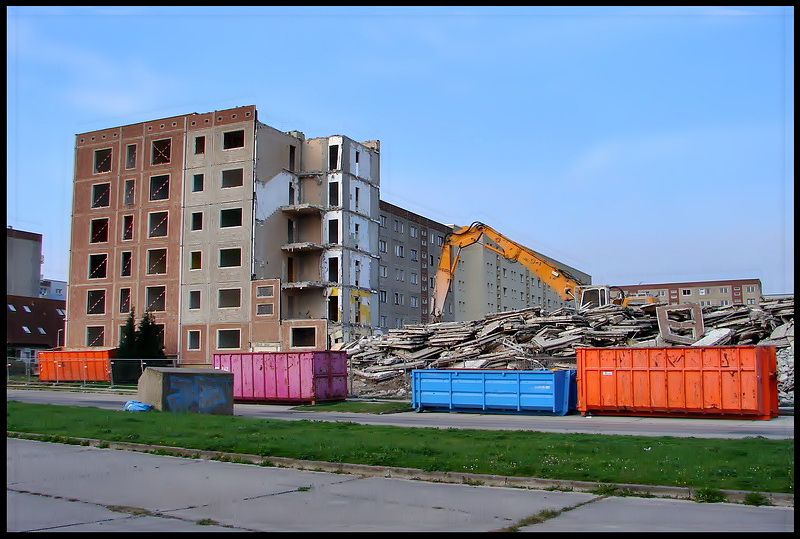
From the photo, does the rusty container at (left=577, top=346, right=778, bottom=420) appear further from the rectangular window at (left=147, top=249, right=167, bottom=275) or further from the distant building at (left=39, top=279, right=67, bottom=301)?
the distant building at (left=39, top=279, right=67, bottom=301)

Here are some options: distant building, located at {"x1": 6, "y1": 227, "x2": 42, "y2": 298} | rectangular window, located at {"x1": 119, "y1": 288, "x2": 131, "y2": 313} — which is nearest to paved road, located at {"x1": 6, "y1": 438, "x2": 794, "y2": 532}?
rectangular window, located at {"x1": 119, "y1": 288, "x2": 131, "y2": 313}

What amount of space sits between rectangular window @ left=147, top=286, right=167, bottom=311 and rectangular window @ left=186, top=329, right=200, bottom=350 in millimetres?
3269

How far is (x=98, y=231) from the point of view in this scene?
66.2 m

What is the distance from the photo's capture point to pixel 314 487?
10477 mm

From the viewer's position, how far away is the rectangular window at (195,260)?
61.7 meters

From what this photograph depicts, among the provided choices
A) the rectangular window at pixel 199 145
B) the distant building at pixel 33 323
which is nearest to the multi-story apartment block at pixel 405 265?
the rectangular window at pixel 199 145

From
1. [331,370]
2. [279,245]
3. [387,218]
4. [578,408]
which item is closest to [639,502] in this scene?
[578,408]

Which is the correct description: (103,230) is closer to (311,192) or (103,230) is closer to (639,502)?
(311,192)

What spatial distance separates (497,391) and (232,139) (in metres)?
42.5

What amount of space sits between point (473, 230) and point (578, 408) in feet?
60.9

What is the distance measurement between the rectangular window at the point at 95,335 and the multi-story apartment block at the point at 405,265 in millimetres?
25192

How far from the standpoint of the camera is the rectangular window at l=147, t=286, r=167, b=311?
206ft

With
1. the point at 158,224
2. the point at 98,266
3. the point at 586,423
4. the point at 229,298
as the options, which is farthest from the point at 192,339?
the point at 586,423

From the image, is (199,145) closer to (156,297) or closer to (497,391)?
(156,297)
